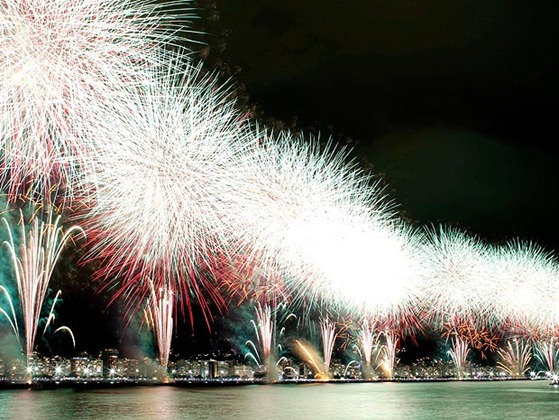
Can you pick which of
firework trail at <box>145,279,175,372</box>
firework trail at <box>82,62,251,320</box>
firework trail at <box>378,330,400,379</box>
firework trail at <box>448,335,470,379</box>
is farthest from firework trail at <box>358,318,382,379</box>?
firework trail at <box>82,62,251,320</box>

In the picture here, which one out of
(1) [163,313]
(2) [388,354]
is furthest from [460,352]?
(1) [163,313]

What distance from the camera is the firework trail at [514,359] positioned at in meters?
139

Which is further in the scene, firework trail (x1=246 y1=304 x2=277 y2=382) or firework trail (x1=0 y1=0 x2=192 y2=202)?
firework trail (x1=246 y1=304 x2=277 y2=382)

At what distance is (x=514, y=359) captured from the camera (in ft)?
490

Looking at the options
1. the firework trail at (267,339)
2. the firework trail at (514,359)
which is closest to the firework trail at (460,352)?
the firework trail at (267,339)

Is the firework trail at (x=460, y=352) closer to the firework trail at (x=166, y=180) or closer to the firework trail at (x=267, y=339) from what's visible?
the firework trail at (x=267, y=339)

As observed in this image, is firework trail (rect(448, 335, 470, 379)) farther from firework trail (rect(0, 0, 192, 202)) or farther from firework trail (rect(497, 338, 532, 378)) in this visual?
firework trail (rect(0, 0, 192, 202))

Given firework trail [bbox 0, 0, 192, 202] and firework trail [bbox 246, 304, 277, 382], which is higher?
firework trail [bbox 0, 0, 192, 202]

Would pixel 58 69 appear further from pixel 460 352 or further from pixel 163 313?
pixel 460 352

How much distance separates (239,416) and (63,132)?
1090cm

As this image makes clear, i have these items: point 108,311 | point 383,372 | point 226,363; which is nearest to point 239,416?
point 108,311

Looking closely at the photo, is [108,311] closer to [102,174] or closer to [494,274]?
[494,274]

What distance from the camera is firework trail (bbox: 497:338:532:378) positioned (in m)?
139

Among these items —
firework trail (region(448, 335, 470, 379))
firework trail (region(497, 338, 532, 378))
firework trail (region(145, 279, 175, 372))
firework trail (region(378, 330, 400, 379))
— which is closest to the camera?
firework trail (region(145, 279, 175, 372))
